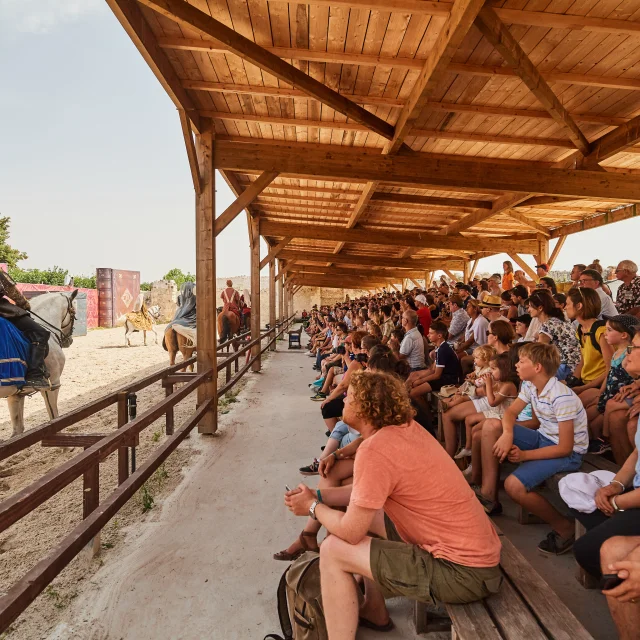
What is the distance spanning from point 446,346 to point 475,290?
5865mm

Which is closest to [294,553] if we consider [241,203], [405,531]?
[405,531]

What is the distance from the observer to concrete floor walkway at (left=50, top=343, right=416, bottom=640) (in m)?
2.35

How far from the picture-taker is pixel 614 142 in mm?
5172

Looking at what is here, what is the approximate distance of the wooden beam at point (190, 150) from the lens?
4723mm

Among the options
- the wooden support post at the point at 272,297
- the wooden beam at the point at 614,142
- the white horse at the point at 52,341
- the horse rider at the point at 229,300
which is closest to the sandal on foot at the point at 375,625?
the white horse at the point at 52,341

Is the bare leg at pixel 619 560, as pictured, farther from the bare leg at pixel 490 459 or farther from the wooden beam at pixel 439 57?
the wooden beam at pixel 439 57

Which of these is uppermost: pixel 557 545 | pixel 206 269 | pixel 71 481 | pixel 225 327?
pixel 206 269

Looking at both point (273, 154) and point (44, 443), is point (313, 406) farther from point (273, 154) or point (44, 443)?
point (44, 443)

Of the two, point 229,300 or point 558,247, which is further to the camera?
point 229,300

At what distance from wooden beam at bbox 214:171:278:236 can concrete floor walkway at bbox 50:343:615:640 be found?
8.49ft

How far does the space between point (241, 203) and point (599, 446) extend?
4.26 metres

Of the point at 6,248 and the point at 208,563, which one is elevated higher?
the point at 6,248

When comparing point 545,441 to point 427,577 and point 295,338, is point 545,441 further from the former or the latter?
point 295,338

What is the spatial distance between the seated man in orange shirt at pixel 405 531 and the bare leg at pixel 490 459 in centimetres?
123
